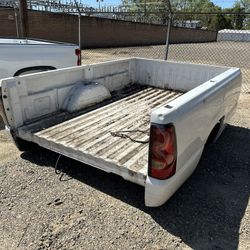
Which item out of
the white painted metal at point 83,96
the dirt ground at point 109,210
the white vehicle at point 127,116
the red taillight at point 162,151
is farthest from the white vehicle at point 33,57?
the red taillight at point 162,151

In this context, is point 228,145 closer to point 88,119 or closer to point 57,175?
point 88,119

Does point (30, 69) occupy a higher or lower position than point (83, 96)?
higher

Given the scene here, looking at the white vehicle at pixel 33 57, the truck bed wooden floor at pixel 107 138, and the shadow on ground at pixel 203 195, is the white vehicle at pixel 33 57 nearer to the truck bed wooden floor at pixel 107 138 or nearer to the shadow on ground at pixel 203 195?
the truck bed wooden floor at pixel 107 138

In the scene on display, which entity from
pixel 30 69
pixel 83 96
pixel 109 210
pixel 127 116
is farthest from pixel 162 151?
pixel 30 69

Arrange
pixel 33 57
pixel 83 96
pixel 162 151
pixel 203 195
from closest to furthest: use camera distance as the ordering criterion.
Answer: pixel 162 151
pixel 203 195
pixel 83 96
pixel 33 57

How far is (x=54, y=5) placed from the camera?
19.2 m

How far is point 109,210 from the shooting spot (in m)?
2.96

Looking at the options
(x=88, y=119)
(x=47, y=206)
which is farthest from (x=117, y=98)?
(x=47, y=206)

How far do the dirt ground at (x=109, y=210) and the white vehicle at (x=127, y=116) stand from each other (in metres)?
0.33

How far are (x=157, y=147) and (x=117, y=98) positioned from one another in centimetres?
290

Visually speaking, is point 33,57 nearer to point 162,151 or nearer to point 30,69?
point 30,69

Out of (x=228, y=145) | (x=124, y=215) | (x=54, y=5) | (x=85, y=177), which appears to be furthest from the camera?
(x=54, y=5)

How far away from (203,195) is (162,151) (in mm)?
1162

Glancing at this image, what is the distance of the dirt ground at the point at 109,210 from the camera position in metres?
2.59
